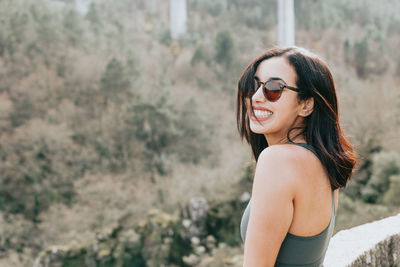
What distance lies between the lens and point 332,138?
0.91m

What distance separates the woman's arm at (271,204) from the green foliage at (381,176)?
259 inches

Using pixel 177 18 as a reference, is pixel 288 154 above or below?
below

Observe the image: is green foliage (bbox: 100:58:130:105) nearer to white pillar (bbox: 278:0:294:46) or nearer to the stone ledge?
white pillar (bbox: 278:0:294:46)

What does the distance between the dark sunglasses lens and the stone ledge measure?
664mm

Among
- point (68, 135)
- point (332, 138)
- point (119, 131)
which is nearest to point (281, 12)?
point (119, 131)

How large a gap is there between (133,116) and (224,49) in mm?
6526

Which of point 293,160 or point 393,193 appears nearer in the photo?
point 293,160

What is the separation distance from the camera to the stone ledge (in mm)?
1314

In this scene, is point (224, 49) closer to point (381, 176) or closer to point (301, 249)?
point (381, 176)

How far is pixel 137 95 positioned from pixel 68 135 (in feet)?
A: 9.30

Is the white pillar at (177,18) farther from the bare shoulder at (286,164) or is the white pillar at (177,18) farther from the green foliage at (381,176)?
the bare shoulder at (286,164)

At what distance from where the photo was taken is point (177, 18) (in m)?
18.8

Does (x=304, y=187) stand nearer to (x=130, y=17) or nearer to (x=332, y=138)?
(x=332, y=138)

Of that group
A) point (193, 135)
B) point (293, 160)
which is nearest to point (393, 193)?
point (293, 160)
